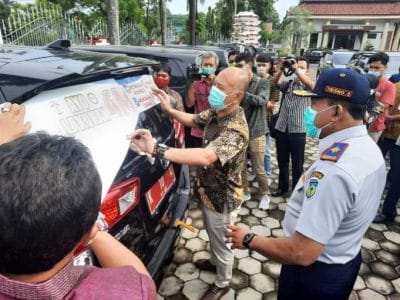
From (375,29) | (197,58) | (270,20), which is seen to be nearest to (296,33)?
(270,20)

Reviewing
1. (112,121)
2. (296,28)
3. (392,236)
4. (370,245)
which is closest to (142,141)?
(112,121)

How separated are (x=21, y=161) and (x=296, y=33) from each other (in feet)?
125

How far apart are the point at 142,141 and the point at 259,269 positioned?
5.52 feet

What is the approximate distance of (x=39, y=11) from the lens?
9.04 meters

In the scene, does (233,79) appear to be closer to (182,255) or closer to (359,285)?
(182,255)

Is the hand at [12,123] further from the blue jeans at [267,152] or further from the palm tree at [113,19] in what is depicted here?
the palm tree at [113,19]

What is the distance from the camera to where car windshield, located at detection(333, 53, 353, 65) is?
12.3m

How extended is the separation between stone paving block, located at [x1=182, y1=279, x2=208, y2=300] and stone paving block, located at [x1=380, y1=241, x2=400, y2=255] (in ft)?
6.18

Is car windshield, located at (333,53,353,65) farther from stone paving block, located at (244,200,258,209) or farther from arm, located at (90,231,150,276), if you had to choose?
arm, located at (90,231,150,276)

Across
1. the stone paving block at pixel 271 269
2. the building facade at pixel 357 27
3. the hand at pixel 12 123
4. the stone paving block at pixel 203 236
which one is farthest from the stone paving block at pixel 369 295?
the building facade at pixel 357 27

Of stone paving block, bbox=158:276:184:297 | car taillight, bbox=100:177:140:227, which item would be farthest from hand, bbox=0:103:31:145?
stone paving block, bbox=158:276:184:297

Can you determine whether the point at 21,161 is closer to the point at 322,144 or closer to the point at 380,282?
the point at 322,144

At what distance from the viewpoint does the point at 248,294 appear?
93.7 inches

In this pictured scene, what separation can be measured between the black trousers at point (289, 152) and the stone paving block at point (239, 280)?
1621 mm
